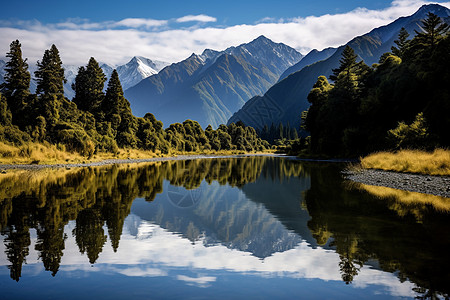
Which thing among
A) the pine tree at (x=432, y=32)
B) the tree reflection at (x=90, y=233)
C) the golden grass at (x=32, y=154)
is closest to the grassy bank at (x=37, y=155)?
the golden grass at (x=32, y=154)

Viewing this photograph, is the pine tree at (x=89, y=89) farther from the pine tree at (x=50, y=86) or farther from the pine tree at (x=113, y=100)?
the pine tree at (x=50, y=86)

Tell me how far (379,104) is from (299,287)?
5049 centimetres

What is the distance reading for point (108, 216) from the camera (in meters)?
12.2

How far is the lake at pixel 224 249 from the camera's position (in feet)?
20.0

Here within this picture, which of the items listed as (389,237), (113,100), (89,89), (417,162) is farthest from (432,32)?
(89,89)

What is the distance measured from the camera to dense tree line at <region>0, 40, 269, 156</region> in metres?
49.2

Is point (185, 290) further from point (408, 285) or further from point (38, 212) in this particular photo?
point (38, 212)

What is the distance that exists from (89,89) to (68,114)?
15755mm

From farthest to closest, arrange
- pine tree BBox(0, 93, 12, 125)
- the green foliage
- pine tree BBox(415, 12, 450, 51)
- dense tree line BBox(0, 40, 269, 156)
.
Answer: pine tree BBox(415, 12, 450, 51) < dense tree line BBox(0, 40, 269, 156) < pine tree BBox(0, 93, 12, 125) < the green foliage

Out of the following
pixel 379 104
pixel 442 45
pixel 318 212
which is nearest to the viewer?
pixel 318 212

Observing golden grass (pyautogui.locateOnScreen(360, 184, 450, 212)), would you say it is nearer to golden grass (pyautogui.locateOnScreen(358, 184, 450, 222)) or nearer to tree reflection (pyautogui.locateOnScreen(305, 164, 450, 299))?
golden grass (pyautogui.locateOnScreen(358, 184, 450, 222))

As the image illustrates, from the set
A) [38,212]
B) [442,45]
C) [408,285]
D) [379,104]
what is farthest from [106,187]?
[379,104]

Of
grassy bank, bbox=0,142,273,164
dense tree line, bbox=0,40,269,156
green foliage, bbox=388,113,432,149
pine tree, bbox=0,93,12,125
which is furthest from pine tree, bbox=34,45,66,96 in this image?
green foliage, bbox=388,113,432,149

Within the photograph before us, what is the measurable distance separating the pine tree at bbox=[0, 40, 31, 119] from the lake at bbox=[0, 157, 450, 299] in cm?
4181
